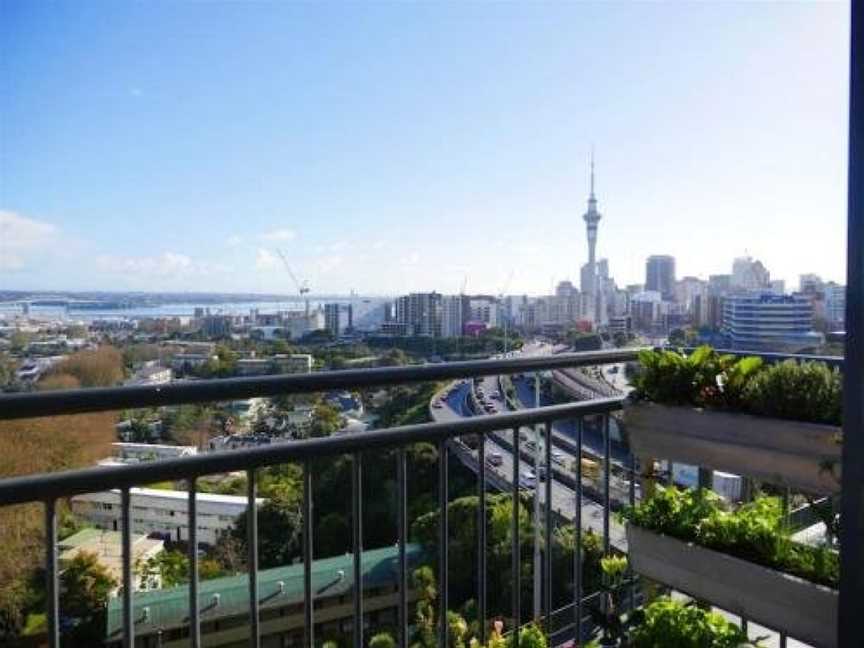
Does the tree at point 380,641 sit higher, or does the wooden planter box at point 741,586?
the wooden planter box at point 741,586

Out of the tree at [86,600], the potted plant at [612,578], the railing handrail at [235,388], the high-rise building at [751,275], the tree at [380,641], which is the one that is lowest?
the tree at [380,641]

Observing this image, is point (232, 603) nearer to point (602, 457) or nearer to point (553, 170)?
point (602, 457)

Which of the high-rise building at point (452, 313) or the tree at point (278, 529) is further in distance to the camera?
the high-rise building at point (452, 313)

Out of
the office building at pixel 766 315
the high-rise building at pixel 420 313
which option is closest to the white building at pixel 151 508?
the office building at pixel 766 315

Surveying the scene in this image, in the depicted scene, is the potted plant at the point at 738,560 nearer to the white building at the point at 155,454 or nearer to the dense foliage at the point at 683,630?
the dense foliage at the point at 683,630

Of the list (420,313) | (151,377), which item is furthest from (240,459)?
(420,313)

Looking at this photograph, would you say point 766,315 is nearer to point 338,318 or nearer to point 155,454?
point 155,454
